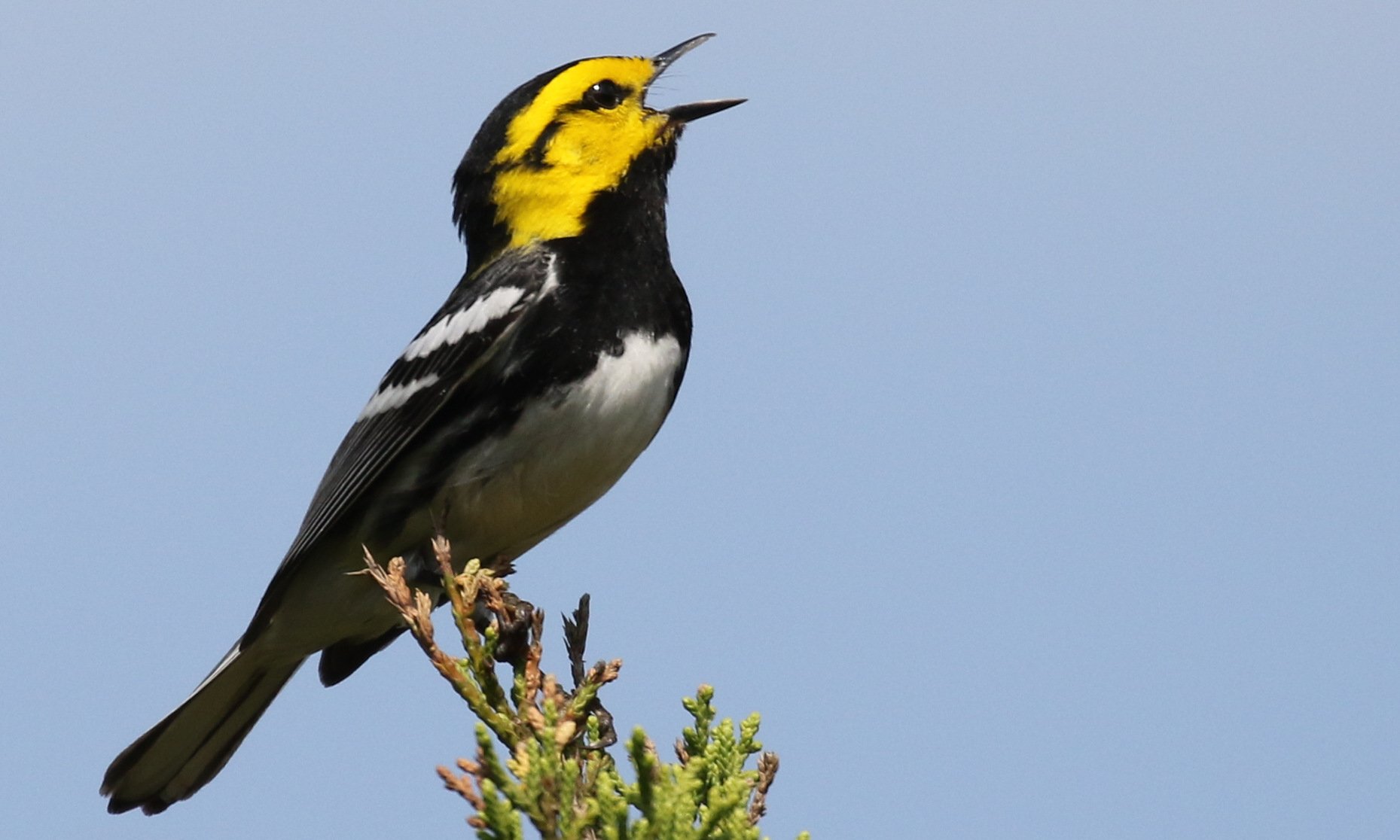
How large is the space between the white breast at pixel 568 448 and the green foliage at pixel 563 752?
49 cm

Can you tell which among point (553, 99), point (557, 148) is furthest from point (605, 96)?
point (557, 148)

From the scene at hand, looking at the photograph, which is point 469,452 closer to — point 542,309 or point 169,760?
point 542,309

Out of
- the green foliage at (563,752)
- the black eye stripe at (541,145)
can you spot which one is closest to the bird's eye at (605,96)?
the black eye stripe at (541,145)

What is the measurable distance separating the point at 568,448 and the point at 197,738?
5.35 ft

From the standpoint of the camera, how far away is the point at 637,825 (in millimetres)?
2713

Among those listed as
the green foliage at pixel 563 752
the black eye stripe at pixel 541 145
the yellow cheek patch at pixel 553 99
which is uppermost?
the yellow cheek patch at pixel 553 99

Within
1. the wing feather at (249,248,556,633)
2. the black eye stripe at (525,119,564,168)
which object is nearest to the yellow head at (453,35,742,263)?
the black eye stripe at (525,119,564,168)

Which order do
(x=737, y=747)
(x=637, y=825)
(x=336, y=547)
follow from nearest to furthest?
(x=637, y=825)
(x=737, y=747)
(x=336, y=547)

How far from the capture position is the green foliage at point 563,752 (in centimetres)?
270

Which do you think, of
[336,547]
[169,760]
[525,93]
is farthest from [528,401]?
[169,760]

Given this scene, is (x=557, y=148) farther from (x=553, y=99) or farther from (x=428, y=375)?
(x=428, y=375)

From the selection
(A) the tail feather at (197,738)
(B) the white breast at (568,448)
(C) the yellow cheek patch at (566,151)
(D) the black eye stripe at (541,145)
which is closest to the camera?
(B) the white breast at (568,448)

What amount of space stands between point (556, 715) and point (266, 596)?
2.11m

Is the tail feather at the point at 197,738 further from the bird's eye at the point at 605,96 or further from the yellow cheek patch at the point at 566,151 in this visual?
the bird's eye at the point at 605,96
